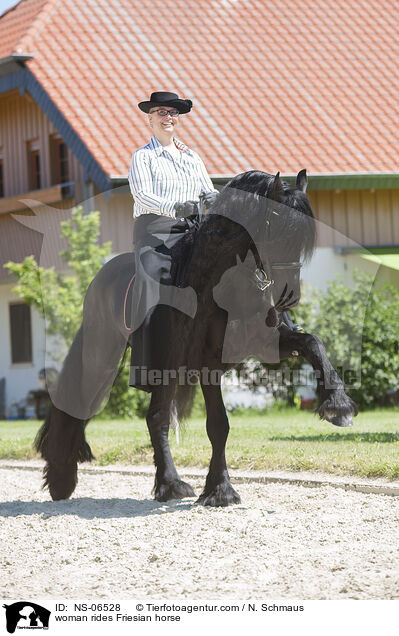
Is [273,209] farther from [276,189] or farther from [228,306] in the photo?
[228,306]

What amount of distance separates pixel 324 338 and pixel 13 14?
11.6 meters

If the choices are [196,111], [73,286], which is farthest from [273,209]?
[196,111]

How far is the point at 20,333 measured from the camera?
69.0ft

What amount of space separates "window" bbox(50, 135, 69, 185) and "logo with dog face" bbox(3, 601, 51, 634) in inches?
635

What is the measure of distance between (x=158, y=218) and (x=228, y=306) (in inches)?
38.6

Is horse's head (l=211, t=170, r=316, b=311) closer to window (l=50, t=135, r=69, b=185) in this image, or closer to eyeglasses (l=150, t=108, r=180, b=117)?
eyeglasses (l=150, t=108, r=180, b=117)

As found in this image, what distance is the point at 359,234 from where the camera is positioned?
62.1 ft

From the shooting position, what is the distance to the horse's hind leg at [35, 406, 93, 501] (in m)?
7.36

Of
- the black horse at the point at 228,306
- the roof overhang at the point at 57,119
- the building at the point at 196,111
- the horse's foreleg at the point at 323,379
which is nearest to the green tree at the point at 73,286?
the building at the point at 196,111

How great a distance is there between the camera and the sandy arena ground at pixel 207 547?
4512 mm

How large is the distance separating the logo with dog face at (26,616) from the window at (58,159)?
1613 cm

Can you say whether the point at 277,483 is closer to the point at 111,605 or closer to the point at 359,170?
the point at 111,605

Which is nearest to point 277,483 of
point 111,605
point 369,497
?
point 369,497

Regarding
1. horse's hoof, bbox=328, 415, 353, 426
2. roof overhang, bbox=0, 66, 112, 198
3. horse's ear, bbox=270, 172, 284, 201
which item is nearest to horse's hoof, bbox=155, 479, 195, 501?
horse's hoof, bbox=328, 415, 353, 426
